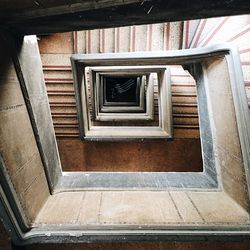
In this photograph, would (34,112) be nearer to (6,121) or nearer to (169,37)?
(6,121)

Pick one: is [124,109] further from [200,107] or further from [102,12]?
[102,12]

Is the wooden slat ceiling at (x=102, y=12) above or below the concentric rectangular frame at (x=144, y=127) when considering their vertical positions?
above

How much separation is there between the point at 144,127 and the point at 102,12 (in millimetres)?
3600

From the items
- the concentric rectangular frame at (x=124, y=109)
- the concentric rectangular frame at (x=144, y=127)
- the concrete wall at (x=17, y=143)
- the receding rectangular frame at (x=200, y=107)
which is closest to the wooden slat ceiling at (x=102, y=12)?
the concrete wall at (x=17, y=143)

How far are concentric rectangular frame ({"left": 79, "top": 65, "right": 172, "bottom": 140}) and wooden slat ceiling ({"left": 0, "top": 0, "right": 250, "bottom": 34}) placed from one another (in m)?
2.22

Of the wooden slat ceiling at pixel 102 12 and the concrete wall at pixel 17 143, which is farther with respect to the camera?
the concrete wall at pixel 17 143

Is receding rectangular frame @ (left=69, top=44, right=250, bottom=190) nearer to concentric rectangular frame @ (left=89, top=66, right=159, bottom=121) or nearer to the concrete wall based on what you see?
the concrete wall

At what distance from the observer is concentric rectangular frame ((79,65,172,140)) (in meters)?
4.08

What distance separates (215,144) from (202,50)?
106cm

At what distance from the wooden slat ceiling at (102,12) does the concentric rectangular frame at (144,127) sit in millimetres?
2219

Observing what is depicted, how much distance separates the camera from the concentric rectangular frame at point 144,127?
4.08 m

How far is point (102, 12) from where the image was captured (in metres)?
1.41

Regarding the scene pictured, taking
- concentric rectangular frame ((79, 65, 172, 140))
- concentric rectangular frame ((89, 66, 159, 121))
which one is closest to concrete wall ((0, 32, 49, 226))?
A: concentric rectangular frame ((79, 65, 172, 140))

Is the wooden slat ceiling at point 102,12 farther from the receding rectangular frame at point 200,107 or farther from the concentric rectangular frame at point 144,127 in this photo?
the concentric rectangular frame at point 144,127
